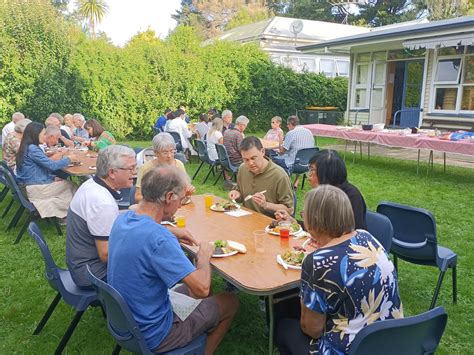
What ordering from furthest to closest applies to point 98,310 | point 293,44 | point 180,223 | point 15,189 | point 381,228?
1. point 293,44
2. point 15,189
3. point 98,310
4. point 180,223
5. point 381,228

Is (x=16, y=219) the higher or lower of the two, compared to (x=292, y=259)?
lower

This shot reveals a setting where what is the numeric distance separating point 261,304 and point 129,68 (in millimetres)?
12038

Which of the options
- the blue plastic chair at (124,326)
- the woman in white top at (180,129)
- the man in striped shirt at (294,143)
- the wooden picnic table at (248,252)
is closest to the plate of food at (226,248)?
the wooden picnic table at (248,252)

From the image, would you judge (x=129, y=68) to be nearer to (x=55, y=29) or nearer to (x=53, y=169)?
(x=55, y=29)

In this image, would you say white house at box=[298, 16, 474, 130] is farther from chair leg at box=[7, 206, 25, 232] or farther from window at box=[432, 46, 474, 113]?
chair leg at box=[7, 206, 25, 232]

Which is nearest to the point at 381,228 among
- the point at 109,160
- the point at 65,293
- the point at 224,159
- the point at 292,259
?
the point at 292,259

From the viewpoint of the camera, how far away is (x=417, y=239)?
3238 millimetres

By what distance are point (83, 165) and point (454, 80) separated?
417 inches

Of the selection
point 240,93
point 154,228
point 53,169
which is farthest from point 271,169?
point 240,93

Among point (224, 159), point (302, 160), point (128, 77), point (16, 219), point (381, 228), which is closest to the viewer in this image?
point (381, 228)

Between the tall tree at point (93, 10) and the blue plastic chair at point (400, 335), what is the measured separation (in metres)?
33.4

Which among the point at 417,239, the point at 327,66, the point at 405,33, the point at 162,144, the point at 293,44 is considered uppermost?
the point at 293,44

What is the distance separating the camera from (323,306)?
175 cm

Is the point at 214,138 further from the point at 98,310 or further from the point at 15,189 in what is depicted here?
the point at 98,310
